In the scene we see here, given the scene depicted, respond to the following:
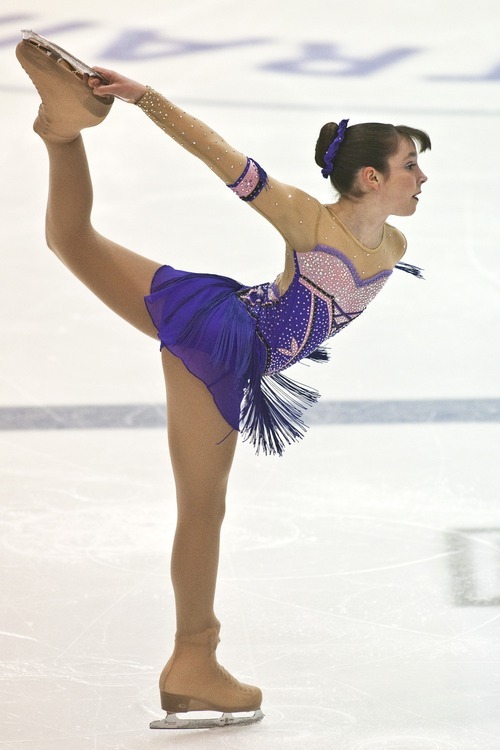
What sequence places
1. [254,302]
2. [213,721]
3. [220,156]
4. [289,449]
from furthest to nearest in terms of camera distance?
1. [289,449]
2. [254,302]
3. [213,721]
4. [220,156]

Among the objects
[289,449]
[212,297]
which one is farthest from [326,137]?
[289,449]

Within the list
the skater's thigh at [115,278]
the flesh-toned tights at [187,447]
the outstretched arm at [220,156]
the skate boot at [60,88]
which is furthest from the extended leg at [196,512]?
the skate boot at [60,88]

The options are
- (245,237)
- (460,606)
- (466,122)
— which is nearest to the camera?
(460,606)

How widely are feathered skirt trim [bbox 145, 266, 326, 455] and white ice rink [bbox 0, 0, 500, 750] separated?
0.54 meters

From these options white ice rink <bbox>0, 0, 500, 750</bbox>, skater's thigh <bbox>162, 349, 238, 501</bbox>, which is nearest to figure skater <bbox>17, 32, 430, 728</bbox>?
skater's thigh <bbox>162, 349, 238, 501</bbox>

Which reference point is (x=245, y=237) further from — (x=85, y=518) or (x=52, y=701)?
(x=52, y=701)

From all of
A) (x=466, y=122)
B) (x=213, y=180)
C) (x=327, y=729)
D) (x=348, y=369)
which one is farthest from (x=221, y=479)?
(x=466, y=122)

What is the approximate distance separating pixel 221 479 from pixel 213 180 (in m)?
3.65

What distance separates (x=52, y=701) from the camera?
78.4 inches

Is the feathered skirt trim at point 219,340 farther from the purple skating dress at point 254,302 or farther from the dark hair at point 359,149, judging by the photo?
the dark hair at point 359,149

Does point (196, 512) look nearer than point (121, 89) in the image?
No

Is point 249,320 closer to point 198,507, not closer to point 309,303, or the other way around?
point 309,303

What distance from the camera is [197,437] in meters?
2.02

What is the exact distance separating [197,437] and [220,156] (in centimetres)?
52
